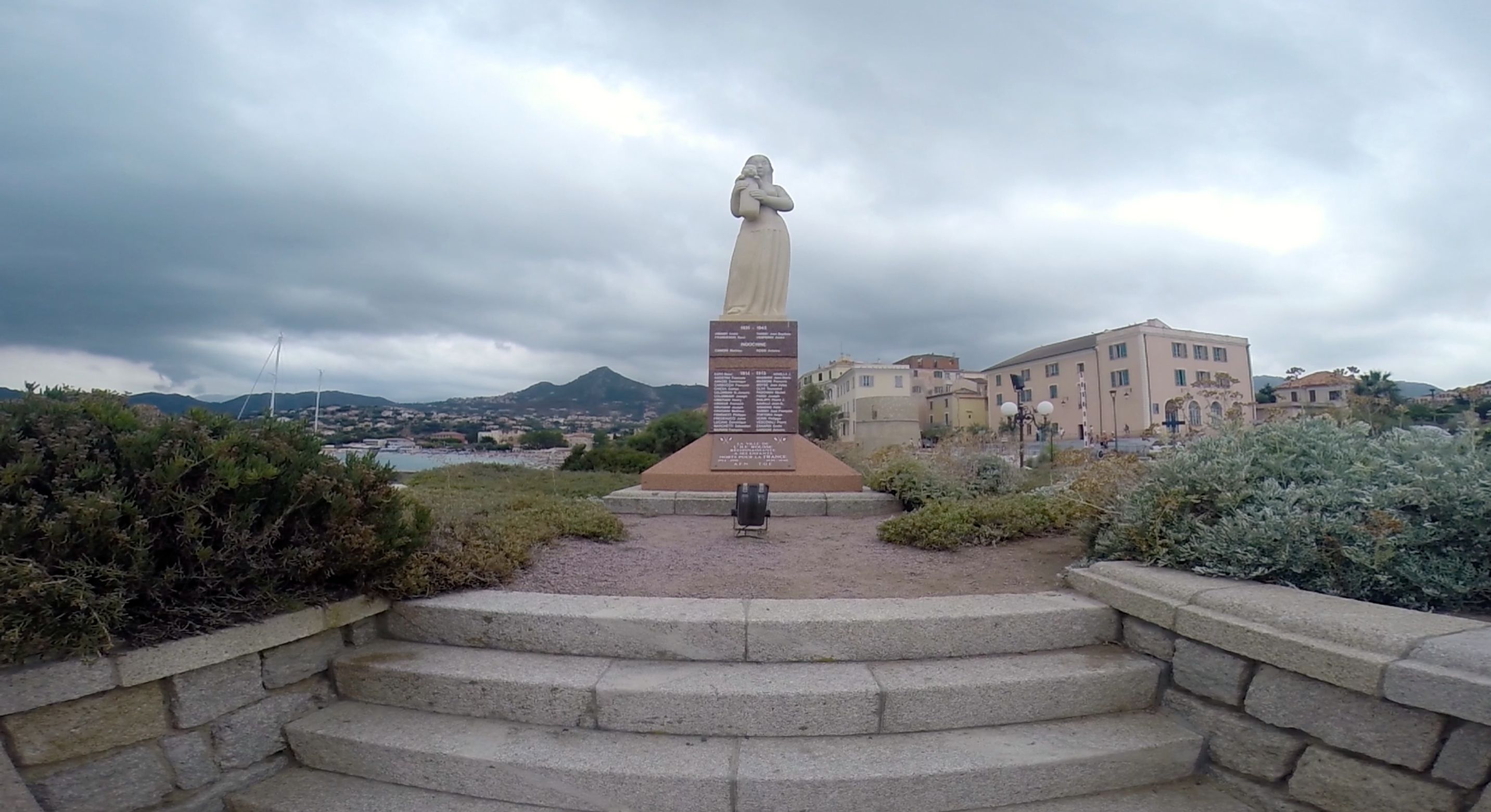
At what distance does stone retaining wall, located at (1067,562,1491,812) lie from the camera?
2.23m

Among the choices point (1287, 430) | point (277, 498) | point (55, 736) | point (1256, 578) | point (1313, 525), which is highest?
point (1287, 430)

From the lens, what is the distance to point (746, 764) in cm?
264

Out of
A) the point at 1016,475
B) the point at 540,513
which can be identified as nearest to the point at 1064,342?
the point at 1016,475

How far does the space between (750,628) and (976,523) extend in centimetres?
312

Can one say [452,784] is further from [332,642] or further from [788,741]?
Result: [788,741]

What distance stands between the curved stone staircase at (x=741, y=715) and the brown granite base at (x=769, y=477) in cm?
505

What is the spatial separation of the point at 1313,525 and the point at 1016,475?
15.8ft

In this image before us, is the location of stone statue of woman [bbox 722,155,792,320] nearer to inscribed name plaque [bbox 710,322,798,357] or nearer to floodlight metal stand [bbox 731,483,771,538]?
inscribed name plaque [bbox 710,322,798,357]

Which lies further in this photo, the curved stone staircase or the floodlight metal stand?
the floodlight metal stand

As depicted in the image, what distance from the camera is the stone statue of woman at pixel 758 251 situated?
9.87 metres

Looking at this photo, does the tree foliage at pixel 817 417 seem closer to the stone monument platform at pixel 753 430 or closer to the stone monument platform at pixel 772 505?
the stone monument platform at pixel 753 430

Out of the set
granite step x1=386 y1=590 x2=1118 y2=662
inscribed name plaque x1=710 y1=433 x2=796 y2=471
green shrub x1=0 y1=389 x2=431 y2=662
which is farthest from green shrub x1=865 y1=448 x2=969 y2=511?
green shrub x1=0 y1=389 x2=431 y2=662

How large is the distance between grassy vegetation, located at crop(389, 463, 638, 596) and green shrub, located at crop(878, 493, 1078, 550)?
2.46m

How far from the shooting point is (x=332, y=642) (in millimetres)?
3242
